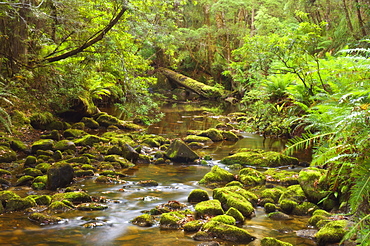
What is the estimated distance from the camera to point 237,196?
5.97 m

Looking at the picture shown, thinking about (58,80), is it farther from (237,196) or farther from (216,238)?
(216,238)

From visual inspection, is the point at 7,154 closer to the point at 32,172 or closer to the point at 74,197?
the point at 32,172

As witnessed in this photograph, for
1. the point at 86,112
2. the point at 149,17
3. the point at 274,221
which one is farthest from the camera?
the point at 86,112

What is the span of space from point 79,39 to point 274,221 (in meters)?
7.38

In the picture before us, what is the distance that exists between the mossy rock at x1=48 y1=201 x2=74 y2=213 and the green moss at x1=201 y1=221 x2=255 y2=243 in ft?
7.66

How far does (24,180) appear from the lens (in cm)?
680

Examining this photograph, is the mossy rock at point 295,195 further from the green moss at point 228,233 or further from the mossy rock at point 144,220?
the mossy rock at point 144,220

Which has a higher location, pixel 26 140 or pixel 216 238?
pixel 26 140

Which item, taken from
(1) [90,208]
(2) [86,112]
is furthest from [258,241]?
(2) [86,112]

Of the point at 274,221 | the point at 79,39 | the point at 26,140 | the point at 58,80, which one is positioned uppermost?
the point at 79,39

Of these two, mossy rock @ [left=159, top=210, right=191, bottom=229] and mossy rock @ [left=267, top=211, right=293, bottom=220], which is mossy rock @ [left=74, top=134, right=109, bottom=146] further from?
mossy rock @ [left=267, top=211, right=293, bottom=220]

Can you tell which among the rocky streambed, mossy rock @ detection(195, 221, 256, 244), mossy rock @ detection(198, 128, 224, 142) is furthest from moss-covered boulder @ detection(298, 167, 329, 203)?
mossy rock @ detection(198, 128, 224, 142)

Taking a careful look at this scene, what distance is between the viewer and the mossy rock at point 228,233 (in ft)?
15.2

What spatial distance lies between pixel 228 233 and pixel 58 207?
2812mm
